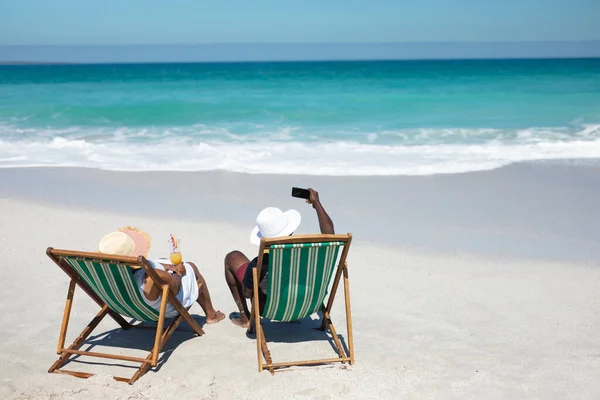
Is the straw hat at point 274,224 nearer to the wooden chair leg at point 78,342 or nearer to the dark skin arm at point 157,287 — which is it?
the dark skin arm at point 157,287

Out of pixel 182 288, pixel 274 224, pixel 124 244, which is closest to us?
pixel 124 244

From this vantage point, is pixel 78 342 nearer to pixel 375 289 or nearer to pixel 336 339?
pixel 336 339

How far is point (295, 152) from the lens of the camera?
41.2 feet

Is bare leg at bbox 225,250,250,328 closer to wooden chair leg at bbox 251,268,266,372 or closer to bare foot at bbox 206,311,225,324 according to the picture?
bare foot at bbox 206,311,225,324

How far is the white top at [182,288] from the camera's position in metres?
3.89

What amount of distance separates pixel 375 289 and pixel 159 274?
1918 millimetres

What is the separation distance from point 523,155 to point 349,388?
367 inches

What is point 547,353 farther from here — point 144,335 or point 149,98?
point 149,98

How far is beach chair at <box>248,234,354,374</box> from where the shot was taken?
3.64 metres

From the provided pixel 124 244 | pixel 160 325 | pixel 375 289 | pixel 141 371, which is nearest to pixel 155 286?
pixel 160 325

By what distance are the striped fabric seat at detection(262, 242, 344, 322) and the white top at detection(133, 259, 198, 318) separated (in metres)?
0.52

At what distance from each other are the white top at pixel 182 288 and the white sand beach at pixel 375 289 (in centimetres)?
26

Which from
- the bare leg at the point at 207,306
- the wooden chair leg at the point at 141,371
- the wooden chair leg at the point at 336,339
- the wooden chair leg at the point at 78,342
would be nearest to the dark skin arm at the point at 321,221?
the bare leg at the point at 207,306

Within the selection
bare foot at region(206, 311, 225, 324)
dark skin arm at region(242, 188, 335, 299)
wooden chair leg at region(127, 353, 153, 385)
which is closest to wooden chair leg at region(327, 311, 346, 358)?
dark skin arm at region(242, 188, 335, 299)
